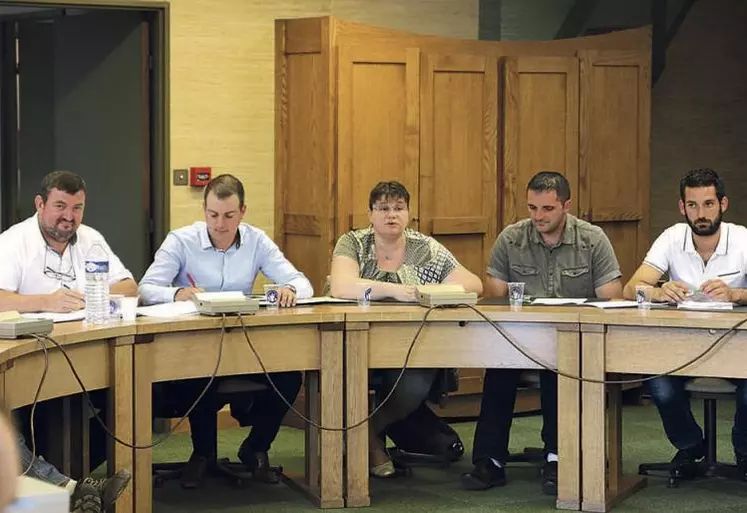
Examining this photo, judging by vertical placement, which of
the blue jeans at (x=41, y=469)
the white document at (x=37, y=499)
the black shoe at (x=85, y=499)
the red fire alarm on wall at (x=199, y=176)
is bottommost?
the black shoe at (x=85, y=499)

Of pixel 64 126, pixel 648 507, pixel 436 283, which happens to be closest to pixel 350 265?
pixel 436 283

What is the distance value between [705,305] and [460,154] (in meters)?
2.00

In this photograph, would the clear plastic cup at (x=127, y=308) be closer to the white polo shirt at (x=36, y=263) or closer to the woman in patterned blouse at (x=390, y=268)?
the white polo shirt at (x=36, y=263)

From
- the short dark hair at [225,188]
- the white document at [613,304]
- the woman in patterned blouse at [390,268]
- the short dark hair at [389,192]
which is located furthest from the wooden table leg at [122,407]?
the white document at [613,304]

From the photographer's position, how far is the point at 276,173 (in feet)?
19.3

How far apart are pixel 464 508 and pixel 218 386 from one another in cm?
97

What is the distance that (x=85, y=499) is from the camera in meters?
3.53

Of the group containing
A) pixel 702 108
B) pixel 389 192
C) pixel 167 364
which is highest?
pixel 702 108

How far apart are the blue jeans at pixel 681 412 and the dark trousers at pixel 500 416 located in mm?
399

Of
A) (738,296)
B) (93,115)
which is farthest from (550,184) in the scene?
(93,115)

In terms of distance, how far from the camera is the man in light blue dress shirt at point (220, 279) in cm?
451

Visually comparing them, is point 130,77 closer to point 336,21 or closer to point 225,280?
point 336,21

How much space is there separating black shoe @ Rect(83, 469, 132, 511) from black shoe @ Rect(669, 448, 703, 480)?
6.91 ft

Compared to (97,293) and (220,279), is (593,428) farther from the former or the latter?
(97,293)
